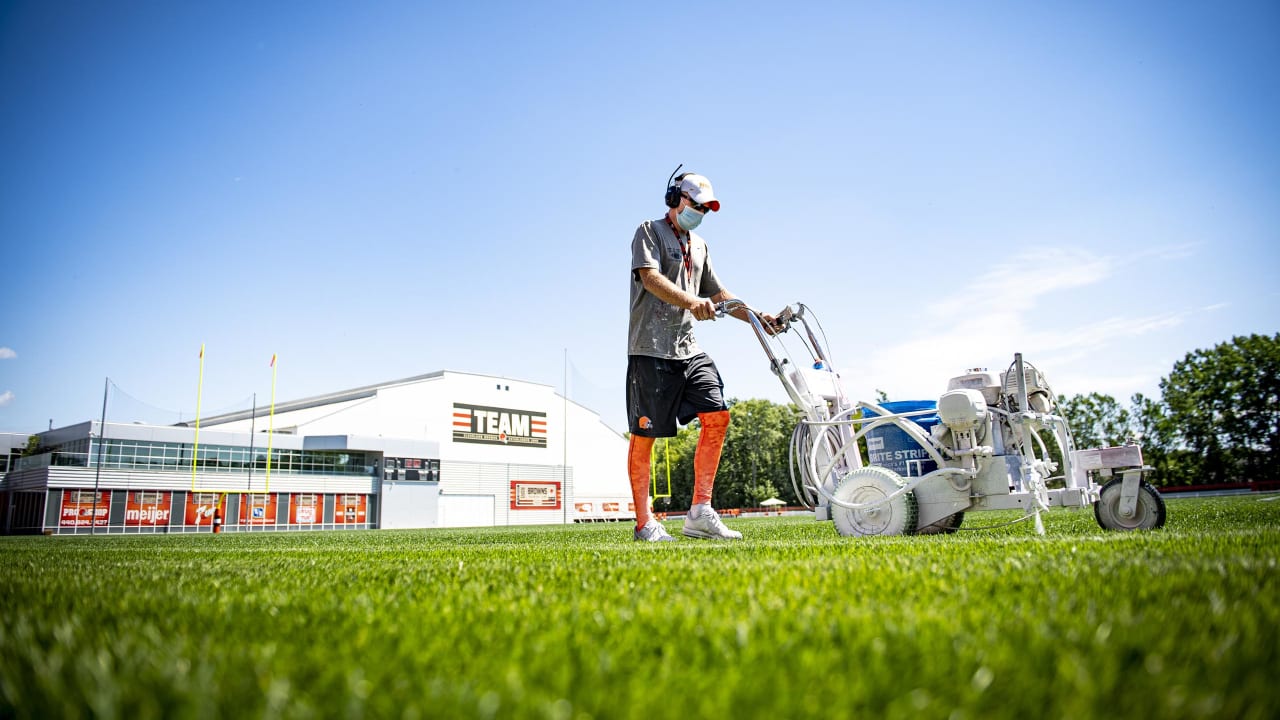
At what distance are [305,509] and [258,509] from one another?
2.80 metres

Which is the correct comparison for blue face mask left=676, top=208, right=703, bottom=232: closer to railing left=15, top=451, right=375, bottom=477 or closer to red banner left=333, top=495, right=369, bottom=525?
railing left=15, top=451, right=375, bottom=477

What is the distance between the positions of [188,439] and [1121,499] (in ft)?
151

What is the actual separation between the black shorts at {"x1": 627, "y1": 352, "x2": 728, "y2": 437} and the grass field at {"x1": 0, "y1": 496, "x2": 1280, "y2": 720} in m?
2.90

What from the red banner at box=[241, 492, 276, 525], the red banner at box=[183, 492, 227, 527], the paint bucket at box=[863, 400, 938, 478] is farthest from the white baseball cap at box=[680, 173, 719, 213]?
the red banner at box=[241, 492, 276, 525]

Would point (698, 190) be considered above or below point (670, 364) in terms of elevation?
above

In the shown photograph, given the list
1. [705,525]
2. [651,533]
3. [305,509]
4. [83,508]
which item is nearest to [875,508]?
[705,525]

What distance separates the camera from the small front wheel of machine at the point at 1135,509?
459 centimetres

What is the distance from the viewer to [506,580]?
8.71 feet

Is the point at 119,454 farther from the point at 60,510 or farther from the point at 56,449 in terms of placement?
the point at 56,449

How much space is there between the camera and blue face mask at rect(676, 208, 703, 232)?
19.1 feet

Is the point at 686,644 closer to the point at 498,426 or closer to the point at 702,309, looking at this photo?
the point at 702,309

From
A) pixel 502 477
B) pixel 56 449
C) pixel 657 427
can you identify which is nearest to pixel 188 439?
pixel 56 449

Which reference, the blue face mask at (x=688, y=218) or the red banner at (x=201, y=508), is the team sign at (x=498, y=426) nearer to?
the red banner at (x=201, y=508)

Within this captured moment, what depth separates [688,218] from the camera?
585 centimetres
